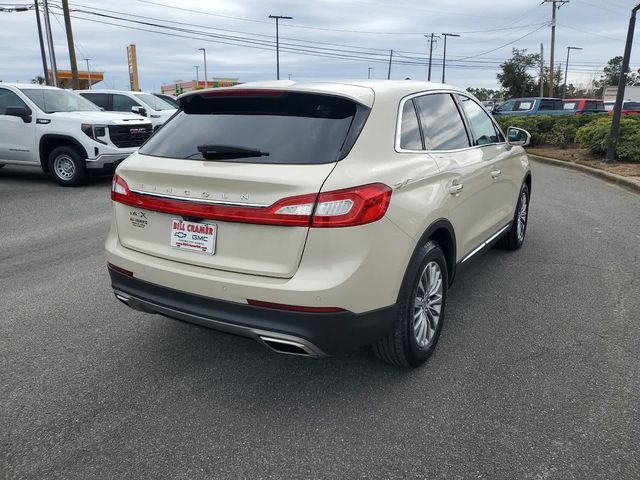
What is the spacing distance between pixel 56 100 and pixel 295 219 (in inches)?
399

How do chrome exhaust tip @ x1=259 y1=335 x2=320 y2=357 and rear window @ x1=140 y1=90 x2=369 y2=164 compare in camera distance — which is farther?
rear window @ x1=140 y1=90 x2=369 y2=164

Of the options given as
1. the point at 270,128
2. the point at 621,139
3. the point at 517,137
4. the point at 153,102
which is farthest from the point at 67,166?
the point at 621,139

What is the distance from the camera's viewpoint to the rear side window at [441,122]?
3.54 metres

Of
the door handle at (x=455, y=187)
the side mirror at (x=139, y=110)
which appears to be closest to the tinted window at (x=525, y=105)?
the side mirror at (x=139, y=110)

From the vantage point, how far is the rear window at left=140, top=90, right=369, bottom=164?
108 inches

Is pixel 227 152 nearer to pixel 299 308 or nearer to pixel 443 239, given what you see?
pixel 299 308

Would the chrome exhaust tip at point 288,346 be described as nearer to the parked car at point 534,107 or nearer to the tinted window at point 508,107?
the parked car at point 534,107

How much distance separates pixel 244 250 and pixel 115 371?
133cm

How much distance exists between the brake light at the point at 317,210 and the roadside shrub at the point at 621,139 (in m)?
12.3

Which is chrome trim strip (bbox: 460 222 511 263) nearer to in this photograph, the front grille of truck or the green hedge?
the front grille of truck

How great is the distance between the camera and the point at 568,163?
1391 cm

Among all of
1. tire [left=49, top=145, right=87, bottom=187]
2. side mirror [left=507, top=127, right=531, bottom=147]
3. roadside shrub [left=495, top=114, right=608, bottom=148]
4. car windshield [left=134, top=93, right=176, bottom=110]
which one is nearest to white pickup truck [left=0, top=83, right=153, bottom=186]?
tire [left=49, top=145, right=87, bottom=187]

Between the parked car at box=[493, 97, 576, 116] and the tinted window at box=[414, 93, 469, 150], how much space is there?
21.7 meters

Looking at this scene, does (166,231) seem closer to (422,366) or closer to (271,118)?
(271,118)
